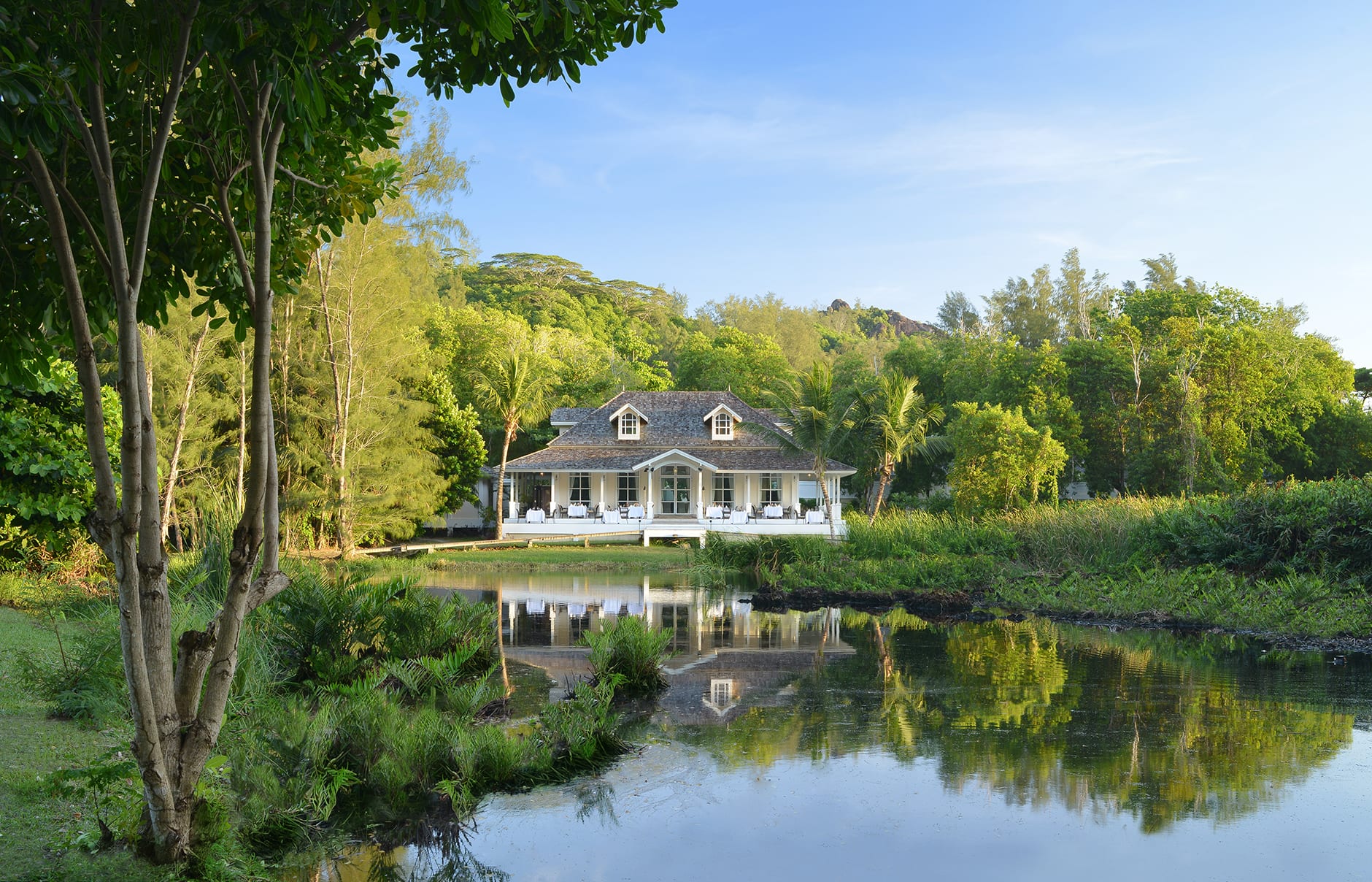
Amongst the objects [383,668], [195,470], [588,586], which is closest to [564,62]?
[383,668]

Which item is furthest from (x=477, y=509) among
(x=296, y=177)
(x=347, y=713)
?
(x=296, y=177)

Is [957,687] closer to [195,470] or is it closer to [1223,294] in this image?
[195,470]

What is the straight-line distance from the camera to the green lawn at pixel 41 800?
4.67 meters

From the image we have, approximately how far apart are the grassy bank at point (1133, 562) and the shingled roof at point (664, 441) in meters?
14.0

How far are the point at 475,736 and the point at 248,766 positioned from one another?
153 centimetres

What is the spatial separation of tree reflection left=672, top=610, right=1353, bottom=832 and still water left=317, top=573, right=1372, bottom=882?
0.03 meters

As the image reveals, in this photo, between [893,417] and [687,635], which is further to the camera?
[893,417]

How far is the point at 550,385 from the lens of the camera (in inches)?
1788

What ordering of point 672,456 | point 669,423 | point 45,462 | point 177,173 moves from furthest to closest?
point 669,423
point 672,456
point 45,462
point 177,173

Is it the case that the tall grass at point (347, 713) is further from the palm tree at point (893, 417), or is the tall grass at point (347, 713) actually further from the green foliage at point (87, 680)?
the palm tree at point (893, 417)

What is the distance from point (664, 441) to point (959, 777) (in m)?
32.1

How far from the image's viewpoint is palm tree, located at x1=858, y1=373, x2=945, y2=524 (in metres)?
33.1

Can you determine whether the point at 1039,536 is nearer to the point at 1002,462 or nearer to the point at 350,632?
the point at 1002,462

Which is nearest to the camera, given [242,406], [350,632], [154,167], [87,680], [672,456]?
[154,167]
